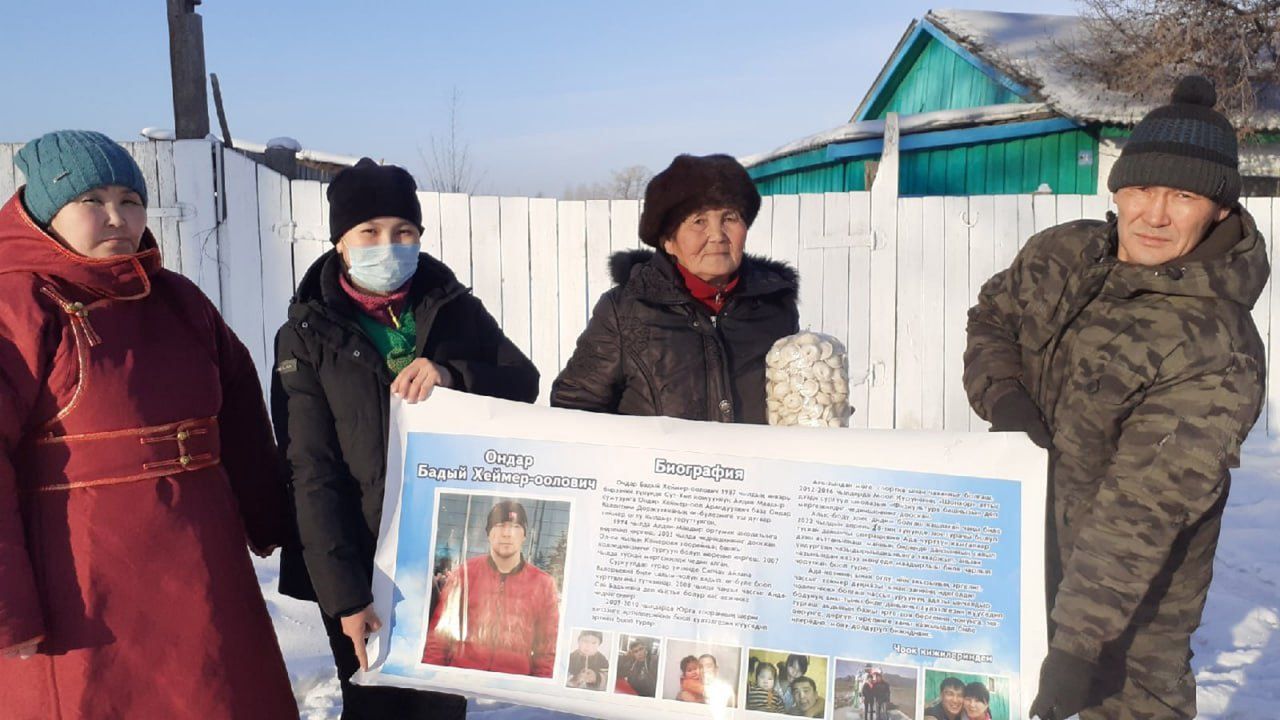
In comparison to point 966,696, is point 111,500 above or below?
above

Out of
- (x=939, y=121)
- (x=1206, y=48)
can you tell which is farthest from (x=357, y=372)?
(x=1206, y=48)

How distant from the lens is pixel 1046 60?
364 inches

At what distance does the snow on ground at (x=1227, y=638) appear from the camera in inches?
125

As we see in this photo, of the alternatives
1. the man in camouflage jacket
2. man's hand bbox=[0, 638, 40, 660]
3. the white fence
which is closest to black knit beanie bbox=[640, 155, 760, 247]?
the man in camouflage jacket

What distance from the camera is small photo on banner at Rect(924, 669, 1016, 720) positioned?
166cm

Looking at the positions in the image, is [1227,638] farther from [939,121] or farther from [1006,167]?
[1006,167]

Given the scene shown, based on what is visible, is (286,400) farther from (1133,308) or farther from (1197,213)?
(1197,213)

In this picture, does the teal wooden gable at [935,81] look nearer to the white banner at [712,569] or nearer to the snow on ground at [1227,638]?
the snow on ground at [1227,638]

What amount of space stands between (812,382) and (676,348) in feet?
1.31

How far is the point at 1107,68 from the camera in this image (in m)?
8.70

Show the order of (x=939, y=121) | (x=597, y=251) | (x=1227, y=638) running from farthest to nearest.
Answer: (x=939, y=121) → (x=597, y=251) → (x=1227, y=638)

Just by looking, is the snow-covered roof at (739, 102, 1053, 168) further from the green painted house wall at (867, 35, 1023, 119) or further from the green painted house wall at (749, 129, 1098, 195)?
the green painted house wall at (867, 35, 1023, 119)

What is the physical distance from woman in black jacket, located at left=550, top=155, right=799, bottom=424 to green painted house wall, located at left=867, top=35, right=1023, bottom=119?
8878mm

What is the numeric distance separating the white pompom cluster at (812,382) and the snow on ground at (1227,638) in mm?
1914
